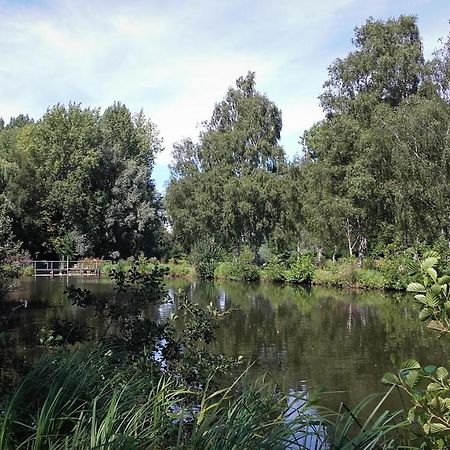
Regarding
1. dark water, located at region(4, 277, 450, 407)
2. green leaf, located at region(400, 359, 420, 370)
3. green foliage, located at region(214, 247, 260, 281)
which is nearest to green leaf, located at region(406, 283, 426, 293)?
green leaf, located at region(400, 359, 420, 370)

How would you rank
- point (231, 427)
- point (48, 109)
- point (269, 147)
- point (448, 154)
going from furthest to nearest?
1. point (48, 109)
2. point (269, 147)
3. point (448, 154)
4. point (231, 427)

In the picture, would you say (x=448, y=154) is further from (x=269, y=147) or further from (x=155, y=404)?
(x=155, y=404)

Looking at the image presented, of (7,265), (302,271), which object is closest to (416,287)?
(7,265)

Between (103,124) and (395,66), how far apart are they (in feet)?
91.2

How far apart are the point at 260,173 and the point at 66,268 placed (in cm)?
1391

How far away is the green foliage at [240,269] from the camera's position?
3269 cm

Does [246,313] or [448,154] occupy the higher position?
[448,154]

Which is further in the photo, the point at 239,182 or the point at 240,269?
the point at 239,182

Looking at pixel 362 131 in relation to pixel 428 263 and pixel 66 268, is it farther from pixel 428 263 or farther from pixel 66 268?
pixel 428 263

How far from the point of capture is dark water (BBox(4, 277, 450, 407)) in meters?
9.26

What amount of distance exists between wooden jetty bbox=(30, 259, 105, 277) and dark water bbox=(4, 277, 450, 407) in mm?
12446

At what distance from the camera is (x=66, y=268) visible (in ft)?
117

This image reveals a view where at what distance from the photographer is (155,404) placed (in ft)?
9.70

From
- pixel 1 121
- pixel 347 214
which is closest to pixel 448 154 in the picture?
pixel 347 214
